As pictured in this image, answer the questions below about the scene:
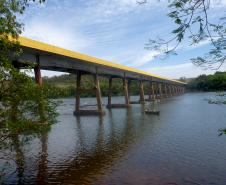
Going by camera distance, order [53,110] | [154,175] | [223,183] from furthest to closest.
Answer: [154,175], [223,183], [53,110]

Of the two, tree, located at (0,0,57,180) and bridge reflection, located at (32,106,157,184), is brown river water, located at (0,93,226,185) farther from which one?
tree, located at (0,0,57,180)

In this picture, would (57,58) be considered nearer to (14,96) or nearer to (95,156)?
(95,156)

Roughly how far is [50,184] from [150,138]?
15.9m

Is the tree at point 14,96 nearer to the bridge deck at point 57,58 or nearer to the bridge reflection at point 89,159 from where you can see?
the bridge reflection at point 89,159

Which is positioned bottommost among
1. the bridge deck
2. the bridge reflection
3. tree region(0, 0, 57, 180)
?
the bridge reflection

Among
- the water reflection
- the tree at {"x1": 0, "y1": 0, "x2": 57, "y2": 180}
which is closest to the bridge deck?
the water reflection

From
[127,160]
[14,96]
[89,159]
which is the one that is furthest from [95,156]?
[14,96]

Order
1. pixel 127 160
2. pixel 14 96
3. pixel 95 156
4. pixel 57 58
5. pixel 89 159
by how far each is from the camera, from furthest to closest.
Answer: pixel 57 58 → pixel 95 156 → pixel 89 159 → pixel 127 160 → pixel 14 96

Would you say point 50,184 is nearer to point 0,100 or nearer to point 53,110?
point 53,110

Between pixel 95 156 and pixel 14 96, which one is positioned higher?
pixel 14 96

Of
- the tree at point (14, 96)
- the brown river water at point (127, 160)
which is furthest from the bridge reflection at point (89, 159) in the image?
the tree at point (14, 96)

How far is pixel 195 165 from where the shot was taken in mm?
21016

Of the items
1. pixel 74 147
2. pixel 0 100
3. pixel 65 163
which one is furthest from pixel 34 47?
pixel 0 100

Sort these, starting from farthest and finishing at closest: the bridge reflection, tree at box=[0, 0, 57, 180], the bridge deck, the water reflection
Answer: the bridge deck → the water reflection → the bridge reflection → tree at box=[0, 0, 57, 180]
